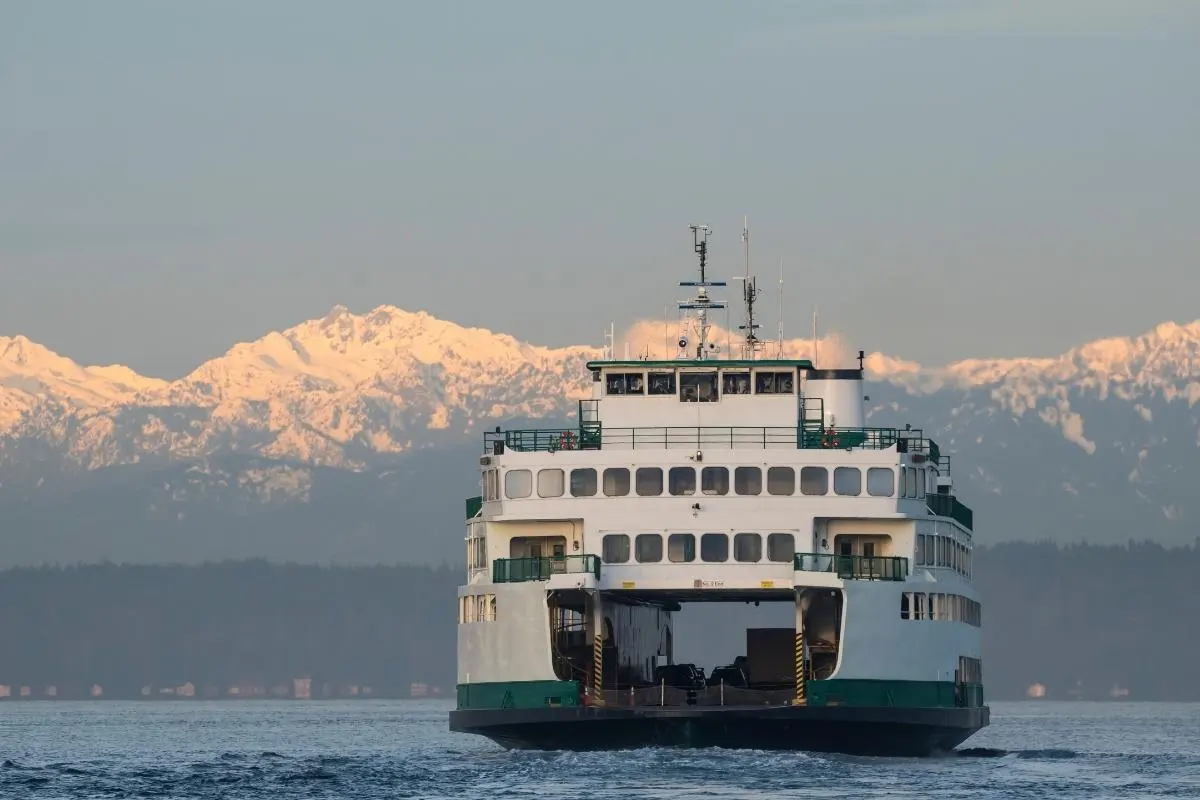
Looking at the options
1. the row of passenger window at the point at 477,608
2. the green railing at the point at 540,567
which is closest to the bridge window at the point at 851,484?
the green railing at the point at 540,567

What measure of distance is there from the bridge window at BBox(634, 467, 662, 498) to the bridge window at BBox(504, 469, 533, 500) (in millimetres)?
2966

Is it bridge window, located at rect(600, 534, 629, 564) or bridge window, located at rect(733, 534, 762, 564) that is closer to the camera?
bridge window, located at rect(733, 534, 762, 564)

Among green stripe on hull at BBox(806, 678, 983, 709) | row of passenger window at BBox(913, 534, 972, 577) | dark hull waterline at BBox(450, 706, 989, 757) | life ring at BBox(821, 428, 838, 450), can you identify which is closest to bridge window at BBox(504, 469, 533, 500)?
dark hull waterline at BBox(450, 706, 989, 757)

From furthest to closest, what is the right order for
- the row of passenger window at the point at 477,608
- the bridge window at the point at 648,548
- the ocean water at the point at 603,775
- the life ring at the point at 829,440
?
the life ring at the point at 829,440
the row of passenger window at the point at 477,608
the bridge window at the point at 648,548
the ocean water at the point at 603,775

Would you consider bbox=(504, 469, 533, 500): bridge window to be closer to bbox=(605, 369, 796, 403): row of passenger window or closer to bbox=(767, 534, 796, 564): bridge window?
bbox=(605, 369, 796, 403): row of passenger window

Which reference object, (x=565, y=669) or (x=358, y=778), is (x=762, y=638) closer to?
(x=565, y=669)

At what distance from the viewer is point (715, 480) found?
71.8 m

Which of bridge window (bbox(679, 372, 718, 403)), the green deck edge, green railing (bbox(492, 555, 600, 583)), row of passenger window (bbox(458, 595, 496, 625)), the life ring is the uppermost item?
bridge window (bbox(679, 372, 718, 403))

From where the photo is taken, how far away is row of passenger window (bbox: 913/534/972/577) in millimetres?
72812

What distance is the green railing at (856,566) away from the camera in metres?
70.2

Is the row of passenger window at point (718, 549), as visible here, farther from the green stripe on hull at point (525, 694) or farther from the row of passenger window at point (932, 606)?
the green stripe on hull at point (525, 694)

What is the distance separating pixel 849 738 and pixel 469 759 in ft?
41.9

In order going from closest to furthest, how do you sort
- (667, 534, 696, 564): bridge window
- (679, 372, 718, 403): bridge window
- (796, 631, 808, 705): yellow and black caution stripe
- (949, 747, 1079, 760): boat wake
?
(796, 631, 808, 705): yellow and black caution stripe < (667, 534, 696, 564): bridge window < (679, 372, 718, 403): bridge window < (949, 747, 1079, 760): boat wake

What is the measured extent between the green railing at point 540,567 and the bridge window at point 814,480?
595 centimetres
